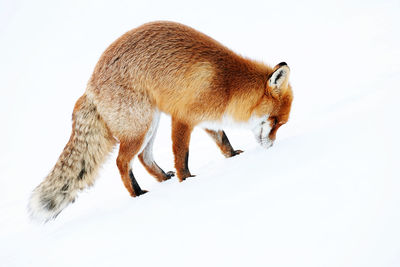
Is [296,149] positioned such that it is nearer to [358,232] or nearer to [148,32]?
[358,232]

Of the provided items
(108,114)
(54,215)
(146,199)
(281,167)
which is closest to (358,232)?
(281,167)

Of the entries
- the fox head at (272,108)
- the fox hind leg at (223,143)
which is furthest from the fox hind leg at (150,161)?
the fox head at (272,108)

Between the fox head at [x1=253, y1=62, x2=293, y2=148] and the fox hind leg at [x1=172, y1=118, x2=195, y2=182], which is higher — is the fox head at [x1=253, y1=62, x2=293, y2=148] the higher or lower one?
the higher one

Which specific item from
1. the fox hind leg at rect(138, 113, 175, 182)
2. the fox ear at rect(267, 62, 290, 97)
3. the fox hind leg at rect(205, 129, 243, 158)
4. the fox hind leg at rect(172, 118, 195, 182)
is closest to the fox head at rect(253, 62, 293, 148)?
the fox ear at rect(267, 62, 290, 97)

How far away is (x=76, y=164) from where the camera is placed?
2965mm

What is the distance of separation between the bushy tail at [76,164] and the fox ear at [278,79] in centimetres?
150

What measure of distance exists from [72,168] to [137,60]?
3.57ft

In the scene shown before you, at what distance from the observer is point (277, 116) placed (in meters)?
3.20

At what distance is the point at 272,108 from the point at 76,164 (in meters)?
1.81

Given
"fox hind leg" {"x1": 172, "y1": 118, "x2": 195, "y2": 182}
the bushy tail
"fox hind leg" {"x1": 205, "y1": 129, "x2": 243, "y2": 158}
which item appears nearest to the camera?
the bushy tail

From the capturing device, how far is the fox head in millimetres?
3021

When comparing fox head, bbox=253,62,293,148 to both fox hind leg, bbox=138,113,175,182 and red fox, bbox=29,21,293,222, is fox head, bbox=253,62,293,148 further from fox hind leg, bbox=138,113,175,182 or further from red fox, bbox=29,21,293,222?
fox hind leg, bbox=138,113,175,182

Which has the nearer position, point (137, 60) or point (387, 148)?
point (387, 148)

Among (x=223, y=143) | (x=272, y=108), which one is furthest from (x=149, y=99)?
(x=272, y=108)
